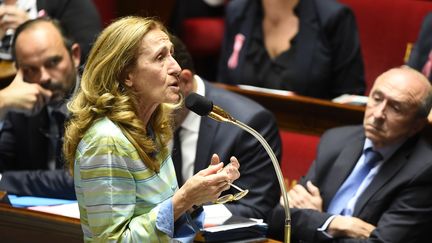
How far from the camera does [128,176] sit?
1339 millimetres

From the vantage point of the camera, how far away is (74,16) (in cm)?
250

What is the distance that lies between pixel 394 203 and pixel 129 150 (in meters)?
0.75

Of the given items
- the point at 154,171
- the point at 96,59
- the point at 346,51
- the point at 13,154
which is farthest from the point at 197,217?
the point at 346,51

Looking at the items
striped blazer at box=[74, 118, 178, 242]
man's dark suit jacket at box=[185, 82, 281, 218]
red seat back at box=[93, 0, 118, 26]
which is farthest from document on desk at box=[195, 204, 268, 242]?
red seat back at box=[93, 0, 118, 26]

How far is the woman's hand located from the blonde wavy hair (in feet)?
0.25

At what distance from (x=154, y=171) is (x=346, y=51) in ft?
4.59

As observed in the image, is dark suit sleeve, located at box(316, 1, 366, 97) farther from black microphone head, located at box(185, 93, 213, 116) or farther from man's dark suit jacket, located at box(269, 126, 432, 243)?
black microphone head, located at box(185, 93, 213, 116)

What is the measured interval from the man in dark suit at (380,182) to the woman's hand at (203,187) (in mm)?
620

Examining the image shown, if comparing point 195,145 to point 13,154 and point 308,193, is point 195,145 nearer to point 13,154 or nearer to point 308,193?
point 308,193

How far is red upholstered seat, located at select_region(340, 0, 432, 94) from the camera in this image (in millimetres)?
2828

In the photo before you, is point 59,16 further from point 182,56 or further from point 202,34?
point 202,34

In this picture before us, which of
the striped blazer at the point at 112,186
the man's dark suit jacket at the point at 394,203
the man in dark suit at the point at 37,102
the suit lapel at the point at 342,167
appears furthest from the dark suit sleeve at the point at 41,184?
the striped blazer at the point at 112,186

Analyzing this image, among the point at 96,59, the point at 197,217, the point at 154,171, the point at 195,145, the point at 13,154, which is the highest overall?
the point at 96,59

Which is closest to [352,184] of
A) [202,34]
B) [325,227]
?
[325,227]
